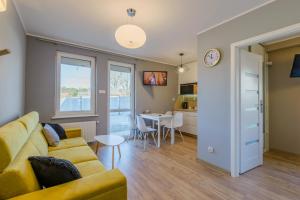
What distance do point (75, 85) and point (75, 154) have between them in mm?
2221

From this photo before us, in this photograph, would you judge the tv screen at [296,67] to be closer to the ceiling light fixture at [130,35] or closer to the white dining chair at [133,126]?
the ceiling light fixture at [130,35]

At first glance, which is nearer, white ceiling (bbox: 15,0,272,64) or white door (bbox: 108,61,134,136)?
white ceiling (bbox: 15,0,272,64)

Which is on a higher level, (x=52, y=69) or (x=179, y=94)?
(x=52, y=69)

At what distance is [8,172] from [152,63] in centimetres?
469

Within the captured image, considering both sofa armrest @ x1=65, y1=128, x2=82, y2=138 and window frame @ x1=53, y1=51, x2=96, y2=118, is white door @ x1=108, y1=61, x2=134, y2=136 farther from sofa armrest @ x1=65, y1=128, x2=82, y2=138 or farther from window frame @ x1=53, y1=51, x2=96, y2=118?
sofa armrest @ x1=65, y1=128, x2=82, y2=138

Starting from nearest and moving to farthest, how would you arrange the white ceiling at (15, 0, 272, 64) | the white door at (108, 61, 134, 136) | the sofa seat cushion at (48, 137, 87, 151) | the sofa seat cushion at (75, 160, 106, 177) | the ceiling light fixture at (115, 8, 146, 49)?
the sofa seat cushion at (75, 160, 106, 177), the ceiling light fixture at (115, 8, 146, 49), the white ceiling at (15, 0, 272, 64), the sofa seat cushion at (48, 137, 87, 151), the white door at (108, 61, 134, 136)

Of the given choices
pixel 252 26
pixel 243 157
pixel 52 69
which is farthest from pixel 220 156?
pixel 52 69

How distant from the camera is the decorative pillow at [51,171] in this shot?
3.88ft

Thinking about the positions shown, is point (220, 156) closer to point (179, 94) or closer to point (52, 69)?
point (179, 94)

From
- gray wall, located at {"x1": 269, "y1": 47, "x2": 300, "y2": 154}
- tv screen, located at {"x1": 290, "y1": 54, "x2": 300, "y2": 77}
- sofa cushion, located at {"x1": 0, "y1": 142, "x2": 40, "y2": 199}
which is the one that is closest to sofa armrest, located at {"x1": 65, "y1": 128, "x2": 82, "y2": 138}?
sofa cushion, located at {"x1": 0, "y1": 142, "x2": 40, "y2": 199}

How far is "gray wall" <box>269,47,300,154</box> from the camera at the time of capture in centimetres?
337

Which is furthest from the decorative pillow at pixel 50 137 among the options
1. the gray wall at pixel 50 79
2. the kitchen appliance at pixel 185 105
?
the kitchen appliance at pixel 185 105

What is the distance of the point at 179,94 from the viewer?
5852mm

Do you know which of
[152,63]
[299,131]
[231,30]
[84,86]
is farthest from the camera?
[152,63]
